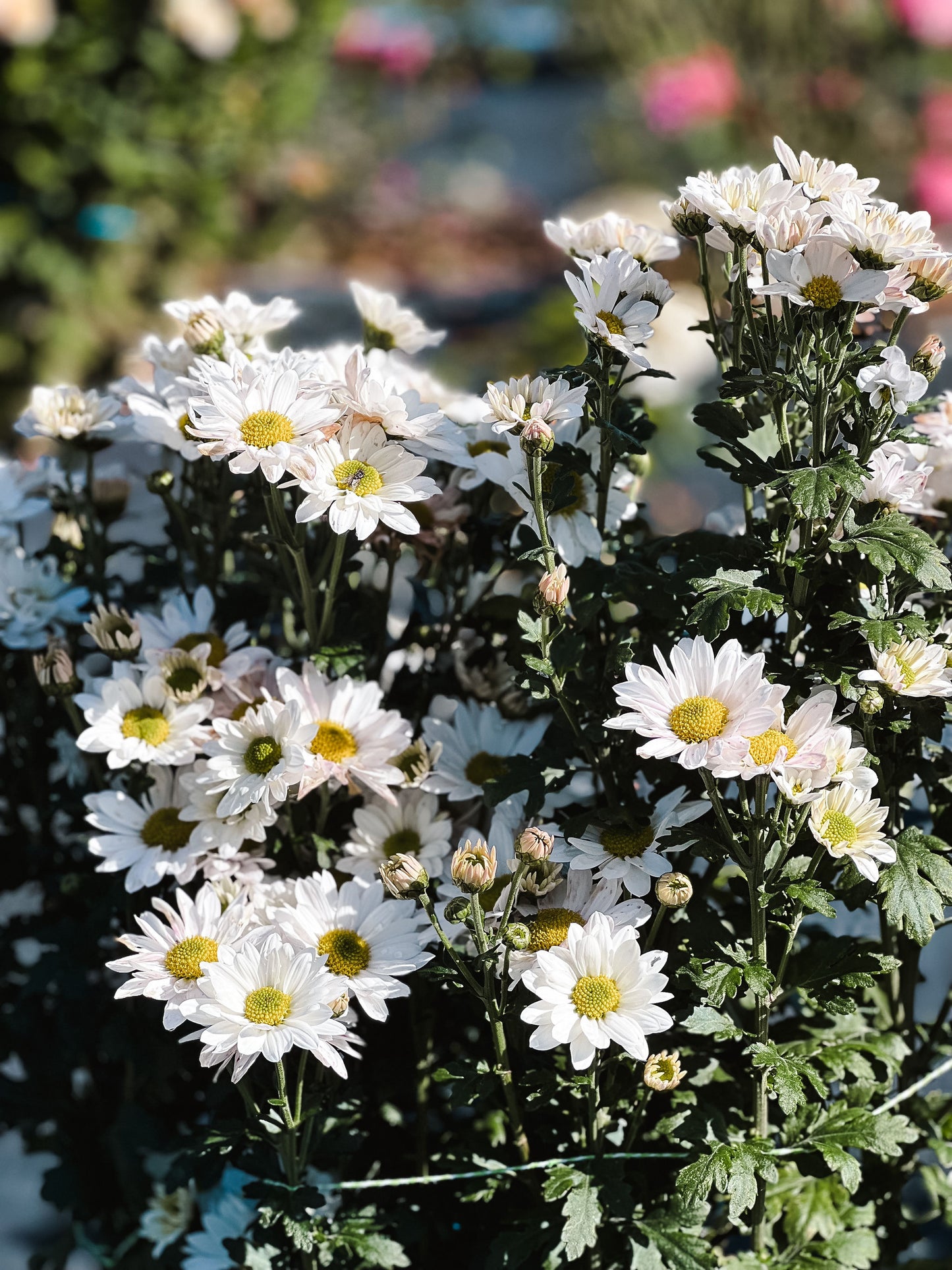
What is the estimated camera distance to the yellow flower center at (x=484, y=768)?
3.37ft

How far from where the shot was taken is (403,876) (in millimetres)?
826

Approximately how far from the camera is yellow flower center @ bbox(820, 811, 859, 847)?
833mm

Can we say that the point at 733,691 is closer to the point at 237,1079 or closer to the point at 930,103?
the point at 237,1079

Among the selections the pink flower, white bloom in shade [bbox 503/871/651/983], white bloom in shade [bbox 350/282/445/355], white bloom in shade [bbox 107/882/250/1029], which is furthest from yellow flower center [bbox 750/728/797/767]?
the pink flower

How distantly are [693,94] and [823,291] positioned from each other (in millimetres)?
4385

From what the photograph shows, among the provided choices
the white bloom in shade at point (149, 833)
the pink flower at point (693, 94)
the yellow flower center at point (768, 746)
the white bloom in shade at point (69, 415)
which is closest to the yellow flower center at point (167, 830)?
the white bloom in shade at point (149, 833)

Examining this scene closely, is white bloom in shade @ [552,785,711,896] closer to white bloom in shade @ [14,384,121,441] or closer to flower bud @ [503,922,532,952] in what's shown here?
flower bud @ [503,922,532,952]

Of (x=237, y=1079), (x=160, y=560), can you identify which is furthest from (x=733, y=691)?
(x=160, y=560)

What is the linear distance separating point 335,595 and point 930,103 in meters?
4.66

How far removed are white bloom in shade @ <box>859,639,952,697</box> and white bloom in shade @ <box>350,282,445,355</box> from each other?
47 centimetres

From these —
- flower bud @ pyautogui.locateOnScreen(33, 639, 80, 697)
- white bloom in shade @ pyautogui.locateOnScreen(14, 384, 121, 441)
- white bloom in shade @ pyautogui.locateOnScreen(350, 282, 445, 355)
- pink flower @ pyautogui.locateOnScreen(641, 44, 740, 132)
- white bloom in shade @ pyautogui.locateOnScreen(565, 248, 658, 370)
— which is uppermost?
pink flower @ pyautogui.locateOnScreen(641, 44, 740, 132)

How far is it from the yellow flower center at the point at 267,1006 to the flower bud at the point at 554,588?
30 centimetres

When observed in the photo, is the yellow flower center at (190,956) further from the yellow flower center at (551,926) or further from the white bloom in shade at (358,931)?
the yellow flower center at (551,926)

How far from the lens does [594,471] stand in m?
1.05
